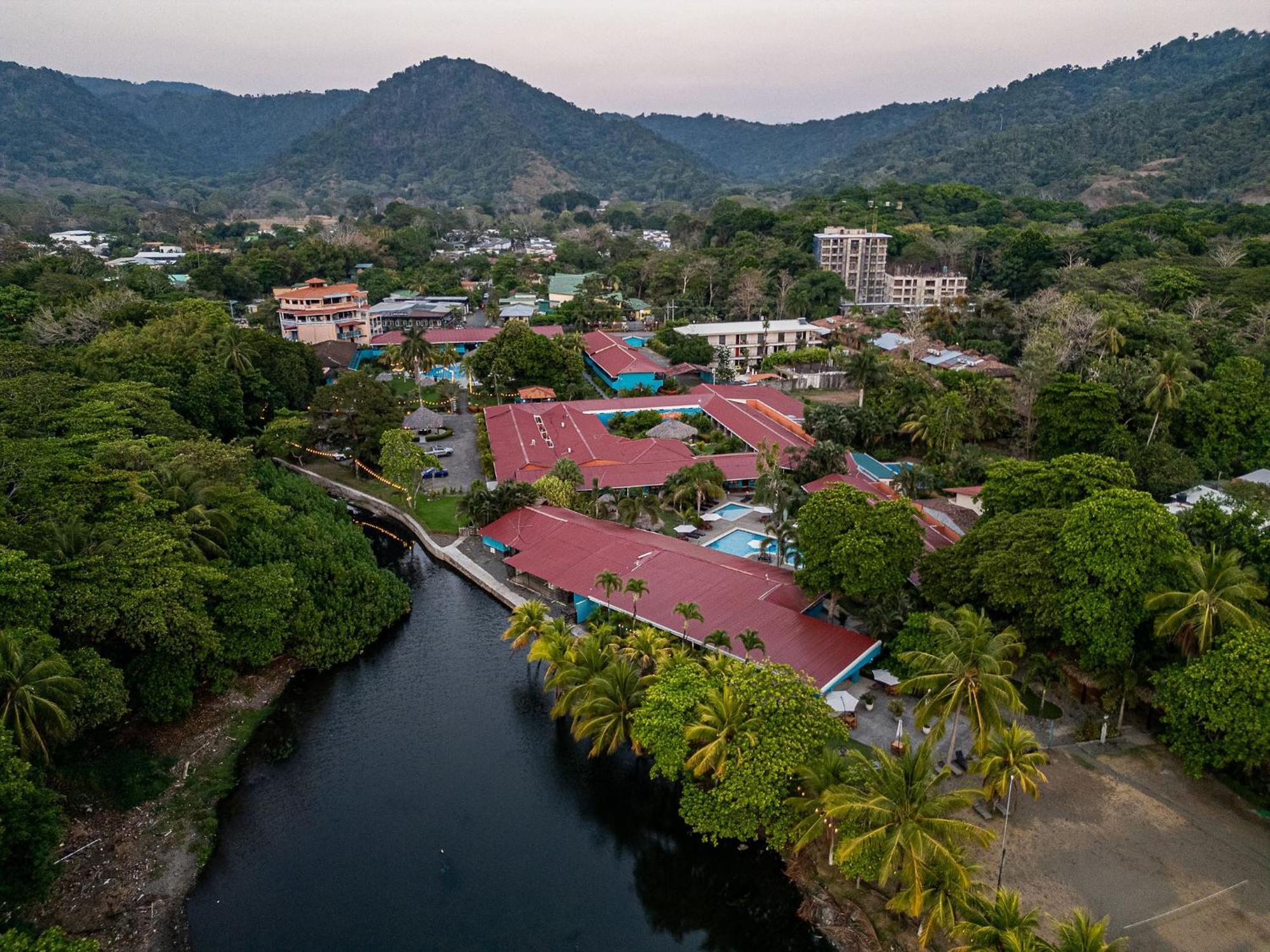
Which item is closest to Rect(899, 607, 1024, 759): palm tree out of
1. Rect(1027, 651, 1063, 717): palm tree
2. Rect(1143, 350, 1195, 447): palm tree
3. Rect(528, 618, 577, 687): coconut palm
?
Rect(1027, 651, 1063, 717): palm tree

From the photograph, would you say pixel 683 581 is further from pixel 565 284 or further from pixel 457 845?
pixel 565 284

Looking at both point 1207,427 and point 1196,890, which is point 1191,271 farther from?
point 1196,890

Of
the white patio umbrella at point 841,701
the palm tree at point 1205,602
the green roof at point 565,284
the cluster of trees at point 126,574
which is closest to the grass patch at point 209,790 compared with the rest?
the cluster of trees at point 126,574

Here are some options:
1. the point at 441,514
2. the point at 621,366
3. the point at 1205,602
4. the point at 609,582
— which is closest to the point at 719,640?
the point at 609,582

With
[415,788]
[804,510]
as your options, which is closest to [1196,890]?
[804,510]

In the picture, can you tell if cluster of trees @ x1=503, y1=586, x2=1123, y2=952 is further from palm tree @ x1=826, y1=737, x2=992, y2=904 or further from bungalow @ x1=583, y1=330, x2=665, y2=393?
bungalow @ x1=583, y1=330, x2=665, y2=393
